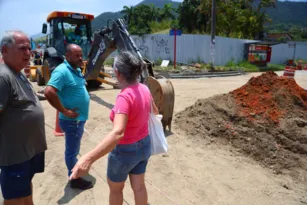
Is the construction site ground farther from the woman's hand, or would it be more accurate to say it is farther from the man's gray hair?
the man's gray hair

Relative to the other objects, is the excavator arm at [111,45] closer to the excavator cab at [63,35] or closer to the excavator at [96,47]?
the excavator at [96,47]

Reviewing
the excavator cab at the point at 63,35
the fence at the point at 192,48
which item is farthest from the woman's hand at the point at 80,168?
the fence at the point at 192,48

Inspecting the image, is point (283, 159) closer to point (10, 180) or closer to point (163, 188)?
point (163, 188)

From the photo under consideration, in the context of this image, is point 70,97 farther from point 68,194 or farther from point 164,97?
point 164,97

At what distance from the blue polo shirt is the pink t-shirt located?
43.5 inches

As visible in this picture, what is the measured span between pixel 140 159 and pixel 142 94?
0.56 meters

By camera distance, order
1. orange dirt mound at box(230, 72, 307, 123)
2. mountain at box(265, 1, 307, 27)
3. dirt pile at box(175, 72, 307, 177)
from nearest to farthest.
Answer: dirt pile at box(175, 72, 307, 177) < orange dirt mound at box(230, 72, 307, 123) < mountain at box(265, 1, 307, 27)


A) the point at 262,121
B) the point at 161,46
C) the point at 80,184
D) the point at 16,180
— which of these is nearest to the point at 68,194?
the point at 80,184

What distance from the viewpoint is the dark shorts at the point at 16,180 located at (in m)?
2.09

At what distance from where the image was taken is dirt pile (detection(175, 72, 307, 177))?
167 inches

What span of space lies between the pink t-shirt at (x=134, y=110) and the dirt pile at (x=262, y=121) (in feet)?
9.36

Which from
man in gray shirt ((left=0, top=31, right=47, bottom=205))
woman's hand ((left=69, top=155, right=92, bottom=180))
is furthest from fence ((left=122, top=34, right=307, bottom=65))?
woman's hand ((left=69, top=155, right=92, bottom=180))

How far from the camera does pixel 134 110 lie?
1963 mm

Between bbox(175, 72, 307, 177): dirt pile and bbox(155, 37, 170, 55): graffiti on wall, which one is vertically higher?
bbox(155, 37, 170, 55): graffiti on wall
